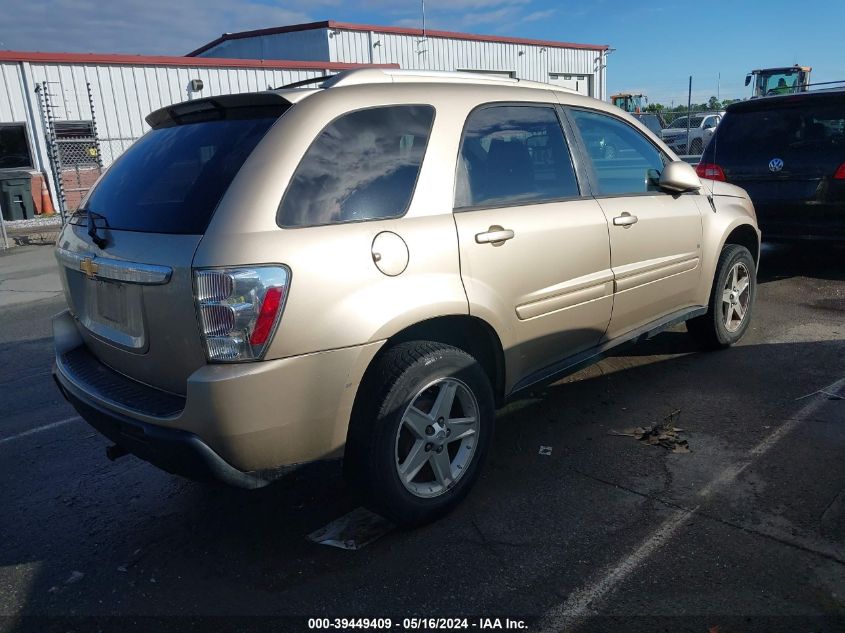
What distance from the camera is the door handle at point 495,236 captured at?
3.11 metres

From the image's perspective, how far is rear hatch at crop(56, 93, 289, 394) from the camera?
8.35ft

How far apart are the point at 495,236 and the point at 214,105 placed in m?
1.36

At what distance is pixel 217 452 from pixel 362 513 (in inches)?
37.9

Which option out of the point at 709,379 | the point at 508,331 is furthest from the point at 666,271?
the point at 508,331

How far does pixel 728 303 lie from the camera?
5.19 metres

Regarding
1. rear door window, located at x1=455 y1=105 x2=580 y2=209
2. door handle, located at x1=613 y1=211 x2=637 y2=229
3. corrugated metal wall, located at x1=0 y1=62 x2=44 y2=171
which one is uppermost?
corrugated metal wall, located at x1=0 y1=62 x2=44 y2=171

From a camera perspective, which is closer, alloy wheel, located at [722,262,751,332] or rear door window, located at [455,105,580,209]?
rear door window, located at [455,105,580,209]

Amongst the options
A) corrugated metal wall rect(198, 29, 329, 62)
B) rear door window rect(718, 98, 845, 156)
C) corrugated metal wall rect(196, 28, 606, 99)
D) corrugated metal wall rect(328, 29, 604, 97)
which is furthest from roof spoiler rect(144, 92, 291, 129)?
corrugated metal wall rect(198, 29, 329, 62)

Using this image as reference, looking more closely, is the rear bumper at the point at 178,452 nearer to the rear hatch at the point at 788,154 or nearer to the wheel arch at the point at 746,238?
the wheel arch at the point at 746,238

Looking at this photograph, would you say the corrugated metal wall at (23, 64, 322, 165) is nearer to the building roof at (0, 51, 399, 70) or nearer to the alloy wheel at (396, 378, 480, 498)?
the building roof at (0, 51, 399, 70)

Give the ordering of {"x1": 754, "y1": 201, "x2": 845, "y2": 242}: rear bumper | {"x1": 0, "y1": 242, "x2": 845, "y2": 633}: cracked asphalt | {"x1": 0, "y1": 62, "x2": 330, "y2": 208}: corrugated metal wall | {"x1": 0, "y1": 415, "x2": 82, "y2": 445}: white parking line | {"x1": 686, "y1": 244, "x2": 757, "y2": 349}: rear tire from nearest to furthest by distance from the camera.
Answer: {"x1": 0, "y1": 242, "x2": 845, "y2": 633}: cracked asphalt
{"x1": 0, "y1": 415, "x2": 82, "y2": 445}: white parking line
{"x1": 686, "y1": 244, "x2": 757, "y2": 349}: rear tire
{"x1": 754, "y1": 201, "x2": 845, "y2": 242}: rear bumper
{"x1": 0, "y1": 62, "x2": 330, "y2": 208}: corrugated metal wall

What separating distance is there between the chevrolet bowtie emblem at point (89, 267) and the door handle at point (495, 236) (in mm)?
1624

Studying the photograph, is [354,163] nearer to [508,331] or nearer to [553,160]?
[508,331]

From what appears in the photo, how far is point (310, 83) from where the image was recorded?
3348mm
